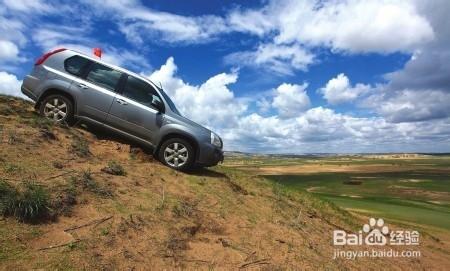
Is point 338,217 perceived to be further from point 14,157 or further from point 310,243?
point 14,157

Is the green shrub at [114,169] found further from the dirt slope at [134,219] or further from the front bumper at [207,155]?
the front bumper at [207,155]

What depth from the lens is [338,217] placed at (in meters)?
13.0

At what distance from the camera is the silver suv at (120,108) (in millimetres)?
10234

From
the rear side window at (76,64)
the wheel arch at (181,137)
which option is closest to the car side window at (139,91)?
the wheel arch at (181,137)

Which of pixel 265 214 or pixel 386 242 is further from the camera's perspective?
pixel 386 242

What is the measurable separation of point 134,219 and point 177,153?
368 cm

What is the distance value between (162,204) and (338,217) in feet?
24.1

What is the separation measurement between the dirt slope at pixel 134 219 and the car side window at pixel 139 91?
4.24 ft

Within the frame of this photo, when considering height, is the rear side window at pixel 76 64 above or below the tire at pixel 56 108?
above

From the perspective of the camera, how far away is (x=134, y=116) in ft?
33.5

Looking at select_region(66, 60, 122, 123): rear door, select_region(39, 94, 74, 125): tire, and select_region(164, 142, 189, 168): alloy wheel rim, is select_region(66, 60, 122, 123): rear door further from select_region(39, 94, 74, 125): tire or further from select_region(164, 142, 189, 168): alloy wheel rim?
select_region(164, 142, 189, 168): alloy wheel rim

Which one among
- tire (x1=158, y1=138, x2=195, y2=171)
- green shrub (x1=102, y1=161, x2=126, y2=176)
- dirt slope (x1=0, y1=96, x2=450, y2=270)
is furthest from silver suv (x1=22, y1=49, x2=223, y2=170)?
green shrub (x1=102, y1=161, x2=126, y2=176)

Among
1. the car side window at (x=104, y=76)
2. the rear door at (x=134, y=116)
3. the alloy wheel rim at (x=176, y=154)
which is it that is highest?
the car side window at (x=104, y=76)

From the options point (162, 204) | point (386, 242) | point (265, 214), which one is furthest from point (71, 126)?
point (386, 242)
